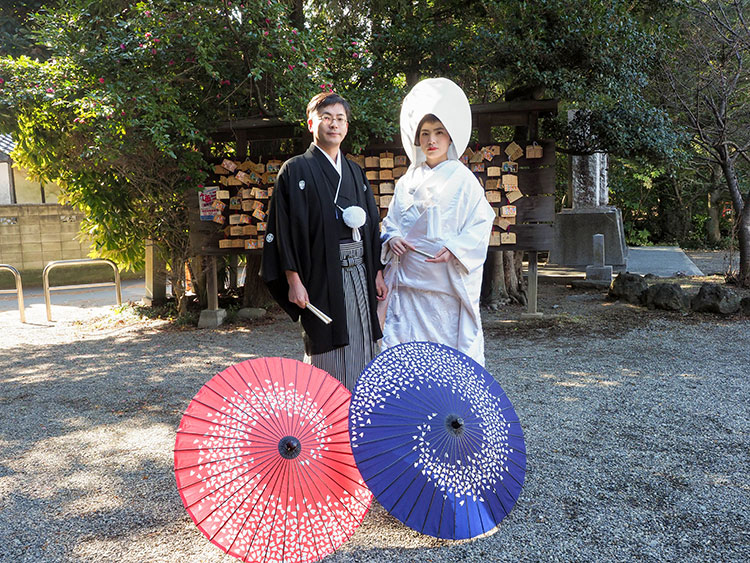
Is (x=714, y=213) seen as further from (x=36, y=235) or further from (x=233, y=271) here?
(x=36, y=235)

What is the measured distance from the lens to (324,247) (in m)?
2.85

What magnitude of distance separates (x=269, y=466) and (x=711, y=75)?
8.84 m

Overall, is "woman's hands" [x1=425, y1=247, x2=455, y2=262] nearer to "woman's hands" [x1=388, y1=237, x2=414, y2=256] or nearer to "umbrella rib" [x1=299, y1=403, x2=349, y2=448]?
"woman's hands" [x1=388, y1=237, x2=414, y2=256]

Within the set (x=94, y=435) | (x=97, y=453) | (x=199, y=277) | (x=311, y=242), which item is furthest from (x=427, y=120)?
(x=199, y=277)

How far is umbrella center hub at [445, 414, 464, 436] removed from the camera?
221cm

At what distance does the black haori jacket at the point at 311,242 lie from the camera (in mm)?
2828

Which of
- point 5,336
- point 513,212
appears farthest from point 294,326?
point 5,336

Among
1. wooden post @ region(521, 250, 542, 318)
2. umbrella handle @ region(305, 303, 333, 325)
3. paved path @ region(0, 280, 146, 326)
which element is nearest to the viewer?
umbrella handle @ region(305, 303, 333, 325)

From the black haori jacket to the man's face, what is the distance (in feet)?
0.29

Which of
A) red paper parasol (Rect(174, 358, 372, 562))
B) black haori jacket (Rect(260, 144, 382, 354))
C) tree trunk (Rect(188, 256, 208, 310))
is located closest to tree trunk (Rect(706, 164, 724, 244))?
tree trunk (Rect(188, 256, 208, 310))

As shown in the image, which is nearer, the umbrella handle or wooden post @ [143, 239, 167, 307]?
the umbrella handle

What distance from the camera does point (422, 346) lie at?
244 centimetres

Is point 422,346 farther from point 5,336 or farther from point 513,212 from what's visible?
point 5,336

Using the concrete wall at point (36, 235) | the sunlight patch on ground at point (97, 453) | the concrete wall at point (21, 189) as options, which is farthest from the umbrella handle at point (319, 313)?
the concrete wall at point (21, 189)
